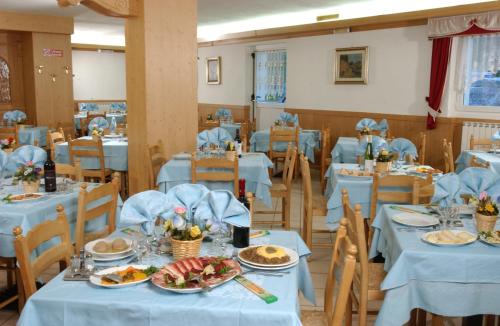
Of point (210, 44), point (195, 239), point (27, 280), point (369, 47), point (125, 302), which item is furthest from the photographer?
point (210, 44)

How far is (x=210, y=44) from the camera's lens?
12.1 meters

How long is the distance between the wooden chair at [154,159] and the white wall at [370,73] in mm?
4585

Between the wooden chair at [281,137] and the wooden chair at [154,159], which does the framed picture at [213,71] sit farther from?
the wooden chair at [154,159]

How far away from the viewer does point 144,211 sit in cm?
228

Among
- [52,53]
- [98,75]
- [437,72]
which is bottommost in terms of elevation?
[437,72]

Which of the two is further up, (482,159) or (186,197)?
(186,197)

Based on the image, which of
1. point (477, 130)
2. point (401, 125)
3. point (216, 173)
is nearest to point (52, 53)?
point (401, 125)

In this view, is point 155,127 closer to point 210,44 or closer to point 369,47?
point 369,47

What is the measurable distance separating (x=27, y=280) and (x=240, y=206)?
96 centimetres

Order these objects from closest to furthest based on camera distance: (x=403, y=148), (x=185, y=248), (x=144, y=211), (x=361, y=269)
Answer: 1. (x=185, y=248)
2. (x=144, y=211)
3. (x=361, y=269)
4. (x=403, y=148)

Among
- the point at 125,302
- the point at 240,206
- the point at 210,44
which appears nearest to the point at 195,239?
the point at 240,206

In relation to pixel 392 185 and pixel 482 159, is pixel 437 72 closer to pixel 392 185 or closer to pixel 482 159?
pixel 482 159

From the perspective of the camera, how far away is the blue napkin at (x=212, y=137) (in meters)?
5.33

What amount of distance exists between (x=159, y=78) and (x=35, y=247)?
362 centimetres
